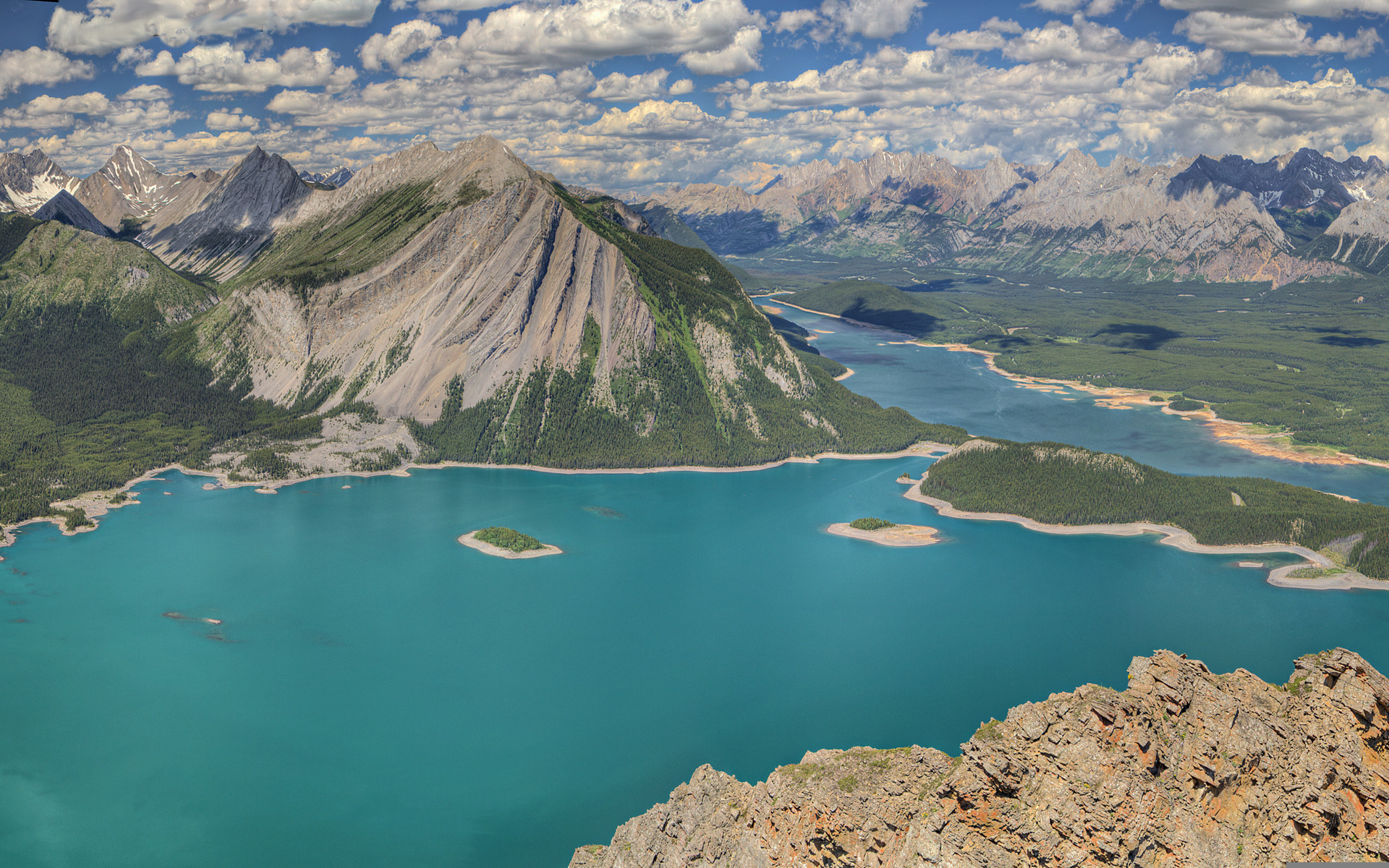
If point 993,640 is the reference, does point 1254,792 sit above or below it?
above

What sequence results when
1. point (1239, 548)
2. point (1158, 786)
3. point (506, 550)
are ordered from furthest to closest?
point (1239, 548) → point (506, 550) → point (1158, 786)

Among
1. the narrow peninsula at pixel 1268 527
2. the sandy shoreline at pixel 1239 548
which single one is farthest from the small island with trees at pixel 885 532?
the narrow peninsula at pixel 1268 527

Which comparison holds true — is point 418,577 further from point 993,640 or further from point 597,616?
point 993,640

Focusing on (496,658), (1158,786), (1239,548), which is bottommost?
(496,658)

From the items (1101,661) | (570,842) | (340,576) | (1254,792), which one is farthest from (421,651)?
(1254,792)

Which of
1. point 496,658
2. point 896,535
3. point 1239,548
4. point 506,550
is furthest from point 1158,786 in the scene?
point 1239,548

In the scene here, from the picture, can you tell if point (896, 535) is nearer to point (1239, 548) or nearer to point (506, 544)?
point (1239, 548)

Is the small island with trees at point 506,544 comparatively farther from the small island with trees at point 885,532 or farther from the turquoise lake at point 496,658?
the small island with trees at point 885,532
